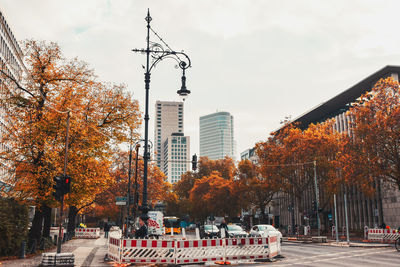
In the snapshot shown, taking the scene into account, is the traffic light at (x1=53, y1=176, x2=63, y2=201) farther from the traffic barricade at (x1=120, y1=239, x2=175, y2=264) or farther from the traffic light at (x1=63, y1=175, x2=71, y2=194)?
the traffic barricade at (x1=120, y1=239, x2=175, y2=264)

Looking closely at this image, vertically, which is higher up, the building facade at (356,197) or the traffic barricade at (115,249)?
the building facade at (356,197)

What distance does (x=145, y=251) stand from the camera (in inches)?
628

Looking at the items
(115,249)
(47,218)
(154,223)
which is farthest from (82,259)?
(47,218)

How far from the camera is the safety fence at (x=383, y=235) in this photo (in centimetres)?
3136

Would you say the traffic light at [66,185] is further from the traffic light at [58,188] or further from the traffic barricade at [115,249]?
the traffic barricade at [115,249]

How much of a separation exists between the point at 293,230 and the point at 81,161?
122 feet

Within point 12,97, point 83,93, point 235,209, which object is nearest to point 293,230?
point 235,209

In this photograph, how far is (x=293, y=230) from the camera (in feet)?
172

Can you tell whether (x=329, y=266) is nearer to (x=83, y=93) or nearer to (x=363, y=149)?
(x=83, y=93)

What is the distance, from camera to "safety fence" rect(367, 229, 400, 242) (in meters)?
31.4

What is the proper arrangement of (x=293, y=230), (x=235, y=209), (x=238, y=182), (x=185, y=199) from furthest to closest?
(x=185, y=199)
(x=235, y=209)
(x=238, y=182)
(x=293, y=230)

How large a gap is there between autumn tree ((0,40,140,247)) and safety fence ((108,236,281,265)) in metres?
6.15

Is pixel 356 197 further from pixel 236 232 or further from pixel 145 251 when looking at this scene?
pixel 145 251

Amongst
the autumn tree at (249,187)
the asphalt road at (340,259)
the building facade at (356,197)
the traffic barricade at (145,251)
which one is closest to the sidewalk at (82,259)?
the traffic barricade at (145,251)
